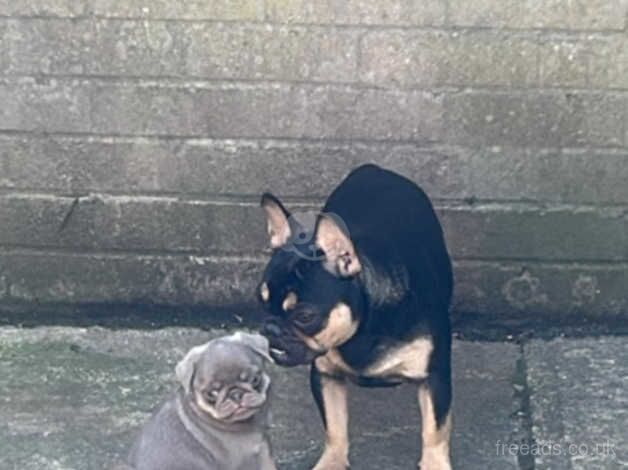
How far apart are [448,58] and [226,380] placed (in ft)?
6.50

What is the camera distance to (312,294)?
15.6 feet

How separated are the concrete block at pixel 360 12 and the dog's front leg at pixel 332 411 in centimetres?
151

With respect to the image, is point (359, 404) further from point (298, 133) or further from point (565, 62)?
point (565, 62)

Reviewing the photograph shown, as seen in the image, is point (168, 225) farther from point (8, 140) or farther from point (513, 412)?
point (513, 412)

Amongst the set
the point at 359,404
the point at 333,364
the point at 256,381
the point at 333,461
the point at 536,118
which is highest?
the point at 536,118

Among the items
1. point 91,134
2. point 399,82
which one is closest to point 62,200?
point 91,134

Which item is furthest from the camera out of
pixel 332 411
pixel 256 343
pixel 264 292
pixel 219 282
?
pixel 219 282

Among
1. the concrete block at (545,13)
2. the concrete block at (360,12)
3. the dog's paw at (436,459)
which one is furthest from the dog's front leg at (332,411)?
the concrete block at (545,13)

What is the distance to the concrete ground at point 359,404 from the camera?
210 inches

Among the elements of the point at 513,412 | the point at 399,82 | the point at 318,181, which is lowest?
the point at 513,412

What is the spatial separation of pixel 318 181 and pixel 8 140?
4.13ft

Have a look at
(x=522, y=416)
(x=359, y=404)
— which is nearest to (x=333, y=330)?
(x=359, y=404)

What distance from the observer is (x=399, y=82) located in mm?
6090

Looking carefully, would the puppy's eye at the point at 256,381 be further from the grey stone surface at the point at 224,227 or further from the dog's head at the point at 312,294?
the grey stone surface at the point at 224,227
